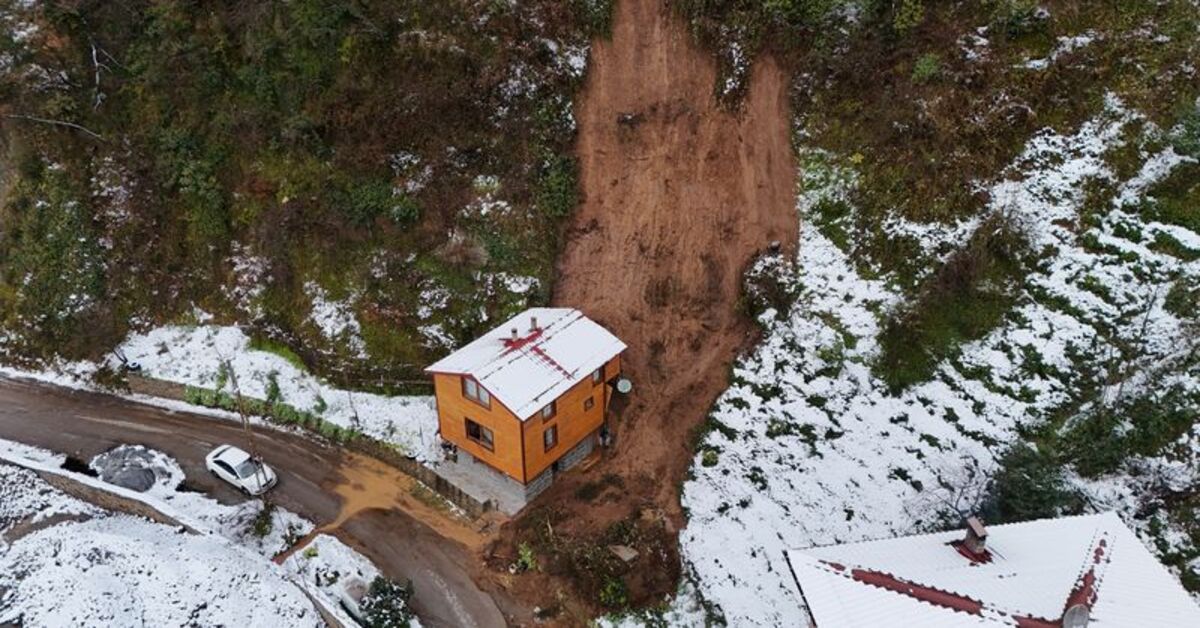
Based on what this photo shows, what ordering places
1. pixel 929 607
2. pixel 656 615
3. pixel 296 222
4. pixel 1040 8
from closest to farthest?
pixel 929 607 → pixel 656 615 → pixel 1040 8 → pixel 296 222

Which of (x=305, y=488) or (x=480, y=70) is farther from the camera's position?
(x=480, y=70)

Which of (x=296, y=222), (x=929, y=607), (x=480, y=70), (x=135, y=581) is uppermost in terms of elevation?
(x=480, y=70)

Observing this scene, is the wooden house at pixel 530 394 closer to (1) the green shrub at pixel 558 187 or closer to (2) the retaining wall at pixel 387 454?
(2) the retaining wall at pixel 387 454

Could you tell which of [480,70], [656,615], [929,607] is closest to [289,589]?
[656,615]

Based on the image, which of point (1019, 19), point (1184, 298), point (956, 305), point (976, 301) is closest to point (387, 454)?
point (956, 305)

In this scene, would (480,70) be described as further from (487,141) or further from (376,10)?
(376,10)

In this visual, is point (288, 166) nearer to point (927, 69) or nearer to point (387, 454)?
point (387, 454)
